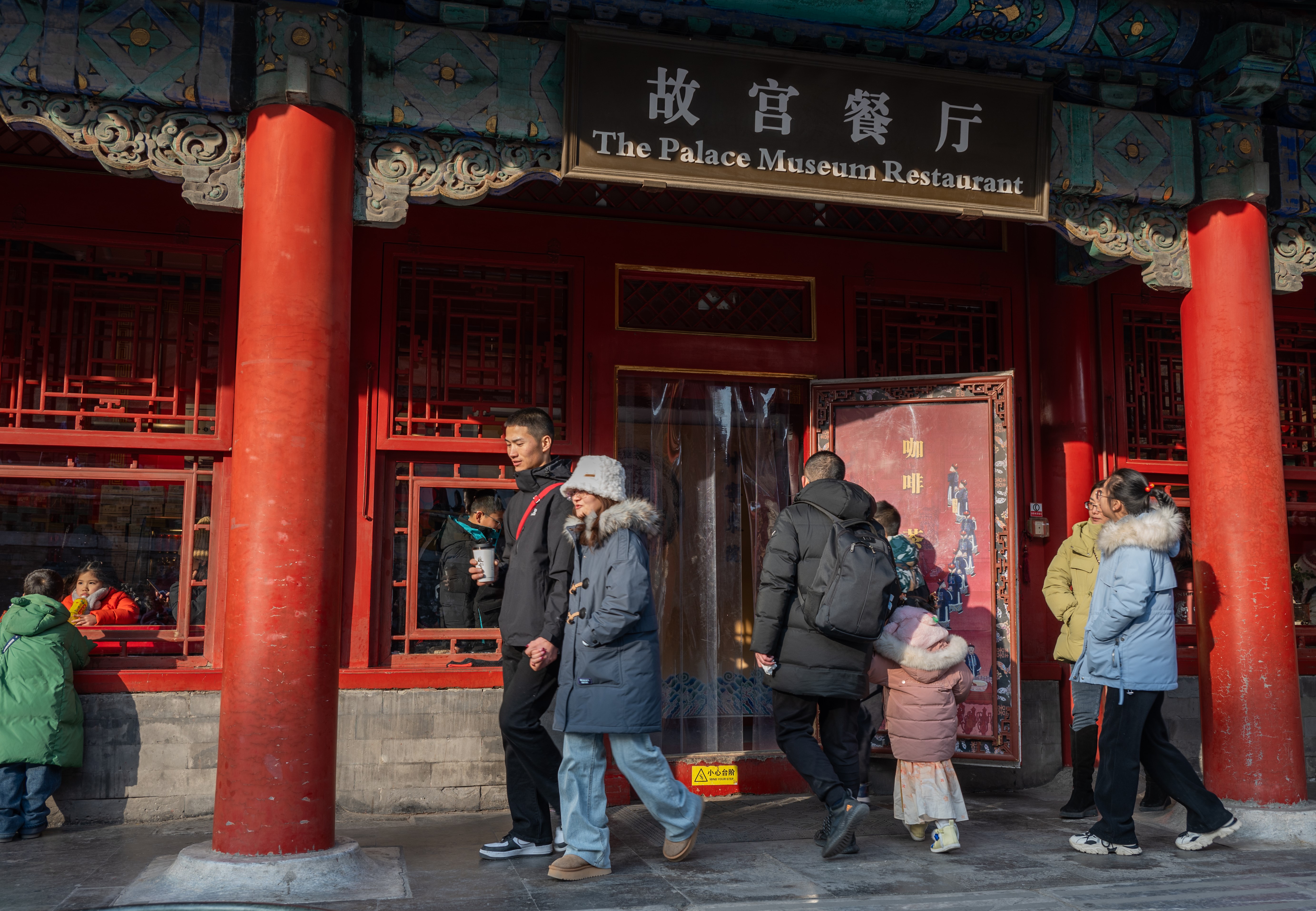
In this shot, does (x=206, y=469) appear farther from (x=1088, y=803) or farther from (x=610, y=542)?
(x=1088, y=803)

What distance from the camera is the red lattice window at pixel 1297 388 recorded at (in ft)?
24.6

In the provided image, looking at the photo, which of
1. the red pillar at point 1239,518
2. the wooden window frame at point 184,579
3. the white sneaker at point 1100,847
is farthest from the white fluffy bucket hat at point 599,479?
the red pillar at point 1239,518

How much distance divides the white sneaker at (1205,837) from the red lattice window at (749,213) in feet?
11.6

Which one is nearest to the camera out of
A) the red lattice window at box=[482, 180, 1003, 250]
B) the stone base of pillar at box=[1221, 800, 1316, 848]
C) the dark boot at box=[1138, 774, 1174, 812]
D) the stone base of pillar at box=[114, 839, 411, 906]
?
the stone base of pillar at box=[114, 839, 411, 906]

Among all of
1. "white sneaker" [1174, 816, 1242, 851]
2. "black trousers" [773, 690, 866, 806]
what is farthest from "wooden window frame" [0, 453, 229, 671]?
"white sneaker" [1174, 816, 1242, 851]

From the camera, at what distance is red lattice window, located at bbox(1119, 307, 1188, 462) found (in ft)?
23.8

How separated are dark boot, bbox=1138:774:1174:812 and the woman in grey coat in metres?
2.83

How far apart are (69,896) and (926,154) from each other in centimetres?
495

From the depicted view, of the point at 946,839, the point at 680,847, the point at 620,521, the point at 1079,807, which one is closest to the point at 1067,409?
the point at 1079,807

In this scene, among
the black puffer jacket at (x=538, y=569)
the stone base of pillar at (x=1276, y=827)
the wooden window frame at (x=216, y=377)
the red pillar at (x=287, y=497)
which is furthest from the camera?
the wooden window frame at (x=216, y=377)

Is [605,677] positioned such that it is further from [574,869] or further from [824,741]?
[824,741]

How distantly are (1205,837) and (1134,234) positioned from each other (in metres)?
3.06

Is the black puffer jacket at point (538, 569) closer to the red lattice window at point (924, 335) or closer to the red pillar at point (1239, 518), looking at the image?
the red lattice window at point (924, 335)

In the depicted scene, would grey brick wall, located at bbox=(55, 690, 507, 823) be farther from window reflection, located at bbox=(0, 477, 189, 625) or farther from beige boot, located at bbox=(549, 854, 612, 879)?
beige boot, located at bbox=(549, 854, 612, 879)
